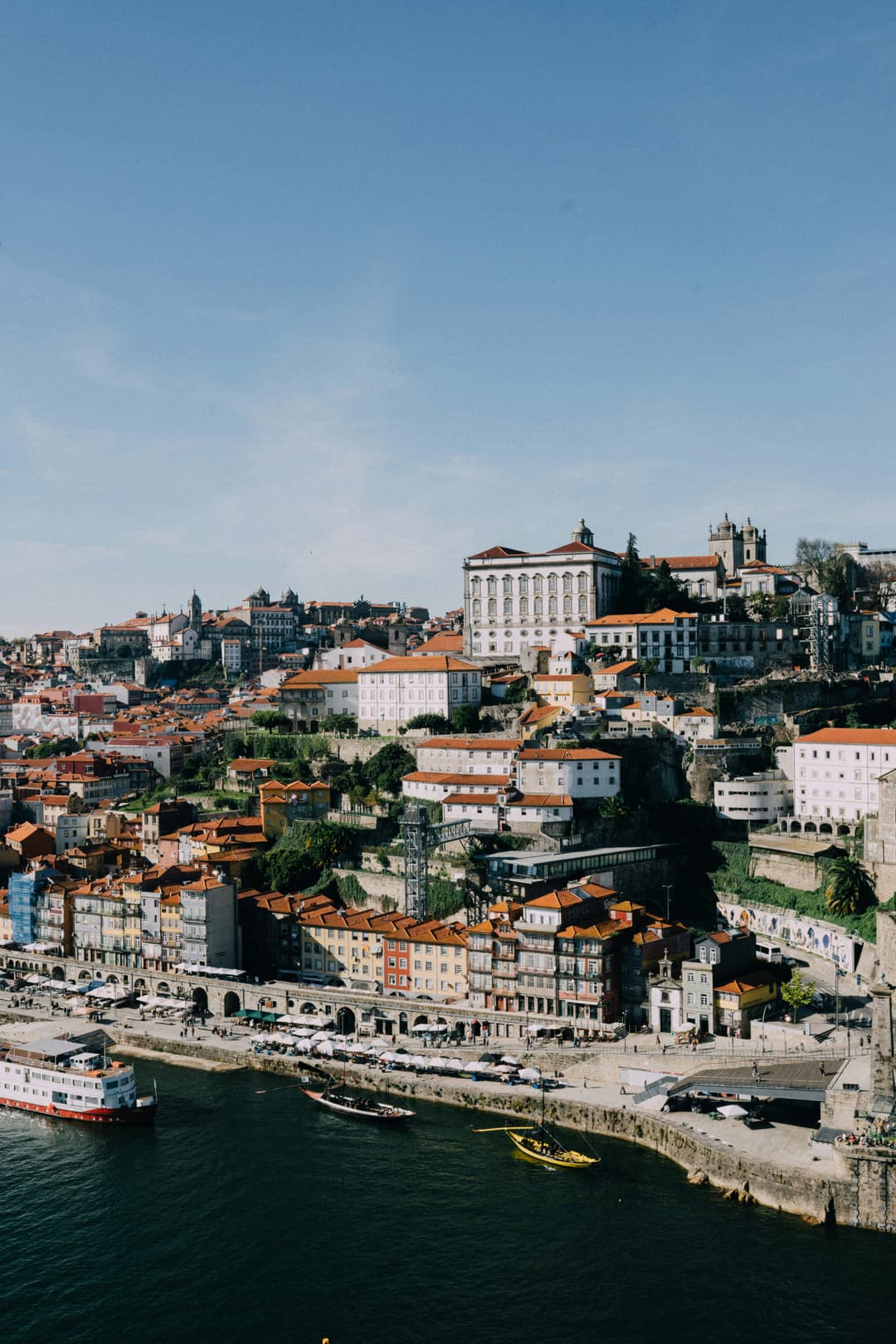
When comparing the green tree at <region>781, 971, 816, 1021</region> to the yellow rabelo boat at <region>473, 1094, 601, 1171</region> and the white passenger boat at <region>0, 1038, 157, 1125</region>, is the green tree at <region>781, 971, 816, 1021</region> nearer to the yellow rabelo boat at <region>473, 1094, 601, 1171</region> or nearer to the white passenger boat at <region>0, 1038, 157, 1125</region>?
the yellow rabelo boat at <region>473, 1094, 601, 1171</region>

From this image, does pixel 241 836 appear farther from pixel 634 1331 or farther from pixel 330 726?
pixel 634 1331

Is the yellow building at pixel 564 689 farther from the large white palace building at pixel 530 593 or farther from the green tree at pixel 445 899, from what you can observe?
the green tree at pixel 445 899

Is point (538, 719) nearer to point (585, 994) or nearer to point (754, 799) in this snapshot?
point (754, 799)

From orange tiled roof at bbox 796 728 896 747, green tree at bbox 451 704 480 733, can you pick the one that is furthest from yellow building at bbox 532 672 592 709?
orange tiled roof at bbox 796 728 896 747

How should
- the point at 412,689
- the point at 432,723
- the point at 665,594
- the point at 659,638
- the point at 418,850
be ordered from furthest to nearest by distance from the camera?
the point at 665,594 < the point at 659,638 < the point at 412,689 < the point at 432,723 < the point at 418,850

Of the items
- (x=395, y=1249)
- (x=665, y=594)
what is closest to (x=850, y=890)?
(x=395, y=1249)

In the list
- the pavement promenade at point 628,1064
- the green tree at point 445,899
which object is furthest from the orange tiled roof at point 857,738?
the green tree at point 445,899

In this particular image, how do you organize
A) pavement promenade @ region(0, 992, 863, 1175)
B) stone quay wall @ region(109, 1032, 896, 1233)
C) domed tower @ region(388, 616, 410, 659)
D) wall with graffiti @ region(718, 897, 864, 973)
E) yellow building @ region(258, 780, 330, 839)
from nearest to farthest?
stone quay wall @ region(109, 1032, 896, 1233), pavement promenade @ region(0, 992, 863, 1175), wall with graffiti @ region(718, 897, 864, 973), yellow building @ region(258, 780, 330, 839), domed tower @ region(388, 616, 410, 659)
